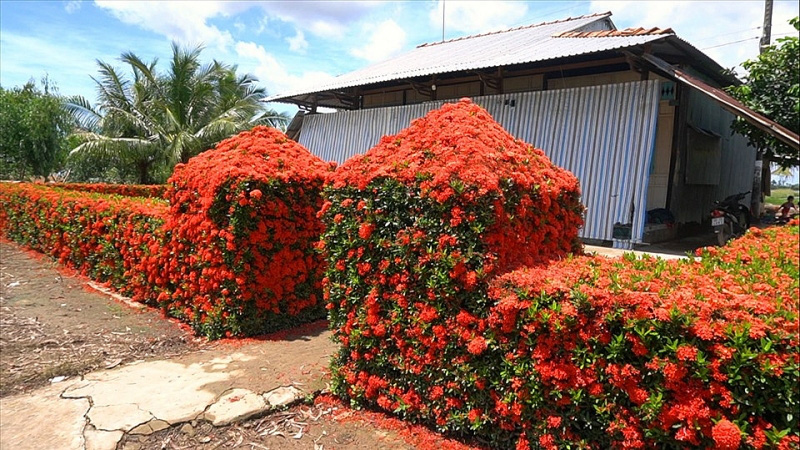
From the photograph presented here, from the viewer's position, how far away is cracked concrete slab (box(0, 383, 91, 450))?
3.54 m

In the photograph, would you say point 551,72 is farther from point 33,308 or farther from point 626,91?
point 33,308

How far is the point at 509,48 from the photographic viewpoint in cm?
1169

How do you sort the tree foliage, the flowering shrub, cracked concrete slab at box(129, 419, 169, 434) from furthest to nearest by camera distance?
the tree foliage
the flowering shrub
cracked concrete slab at box(129, 419, 169, 434)

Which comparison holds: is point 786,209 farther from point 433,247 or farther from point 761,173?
point 761,173

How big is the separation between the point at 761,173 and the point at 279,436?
59.1ft

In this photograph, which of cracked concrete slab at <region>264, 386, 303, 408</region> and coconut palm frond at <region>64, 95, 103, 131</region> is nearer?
cracked concrete slab at <region>264, 386, 303, 408</region>

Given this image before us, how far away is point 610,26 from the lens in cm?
→ 1458

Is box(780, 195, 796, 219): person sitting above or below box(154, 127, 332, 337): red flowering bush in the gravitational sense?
above

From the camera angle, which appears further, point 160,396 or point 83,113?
point 83,113

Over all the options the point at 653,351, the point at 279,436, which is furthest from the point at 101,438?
the point at 653,351

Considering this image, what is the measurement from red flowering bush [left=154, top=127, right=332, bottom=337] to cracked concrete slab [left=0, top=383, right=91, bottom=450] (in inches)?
66.6

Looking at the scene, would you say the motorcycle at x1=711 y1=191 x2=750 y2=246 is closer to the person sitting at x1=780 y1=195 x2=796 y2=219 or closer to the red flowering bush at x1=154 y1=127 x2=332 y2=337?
the person sitting at x1=780 y1=195 x2=796 y2=219

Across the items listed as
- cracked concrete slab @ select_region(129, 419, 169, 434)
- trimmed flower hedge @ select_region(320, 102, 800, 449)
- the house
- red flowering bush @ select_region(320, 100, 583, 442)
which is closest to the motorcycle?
the house

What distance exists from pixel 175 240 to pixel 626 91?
7650 millimetres
